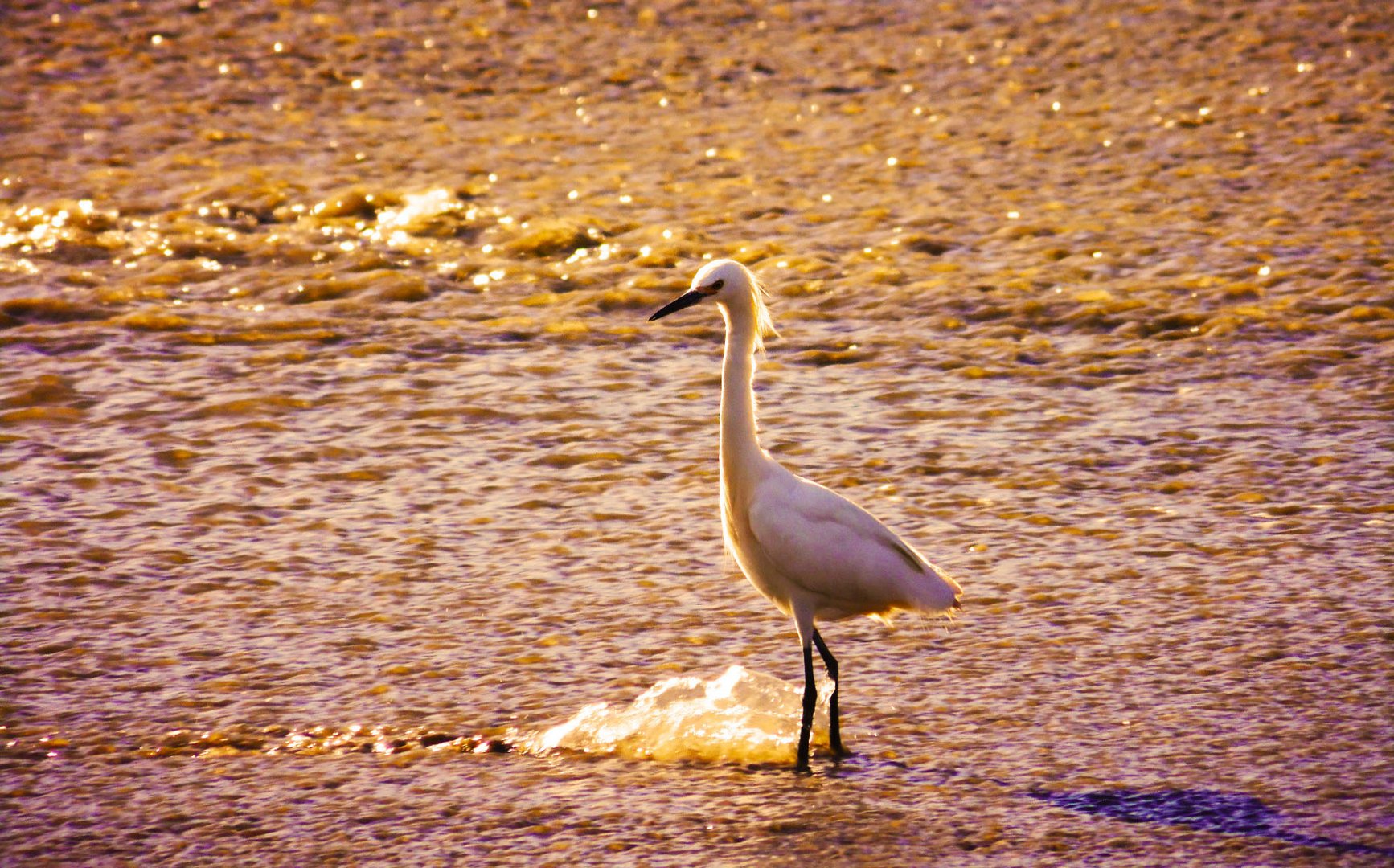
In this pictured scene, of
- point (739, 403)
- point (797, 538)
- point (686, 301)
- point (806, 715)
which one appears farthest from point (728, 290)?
point (806, 715)

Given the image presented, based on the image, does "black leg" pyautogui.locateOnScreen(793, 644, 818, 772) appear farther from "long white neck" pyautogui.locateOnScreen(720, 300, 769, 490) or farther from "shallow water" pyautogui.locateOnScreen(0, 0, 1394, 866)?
"long white neck" pyautogui.locateOnScreen(720, 300, 769, 490)

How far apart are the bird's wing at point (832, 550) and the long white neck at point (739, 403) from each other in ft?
0.31

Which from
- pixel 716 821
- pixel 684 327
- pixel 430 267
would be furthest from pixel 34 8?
pixel 716 821

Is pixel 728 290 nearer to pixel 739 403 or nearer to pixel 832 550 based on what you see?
pixel 739 403

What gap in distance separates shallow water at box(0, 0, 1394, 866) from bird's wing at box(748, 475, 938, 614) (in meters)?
0.36

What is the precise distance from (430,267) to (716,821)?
4868 mm

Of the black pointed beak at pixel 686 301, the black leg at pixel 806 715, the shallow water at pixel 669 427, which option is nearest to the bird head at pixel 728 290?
the black pointed beak at pixel 686 301

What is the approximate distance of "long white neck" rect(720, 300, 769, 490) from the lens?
4.45 m

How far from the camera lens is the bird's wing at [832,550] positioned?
4273 mm

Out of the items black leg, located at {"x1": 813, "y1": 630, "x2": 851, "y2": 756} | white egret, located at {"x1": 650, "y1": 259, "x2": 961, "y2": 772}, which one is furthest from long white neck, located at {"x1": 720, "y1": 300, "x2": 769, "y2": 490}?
black leg, located at {"x1": 813, "y1": 630, "x2": 851, "y2": 756}

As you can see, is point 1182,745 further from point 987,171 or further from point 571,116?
point 571,116

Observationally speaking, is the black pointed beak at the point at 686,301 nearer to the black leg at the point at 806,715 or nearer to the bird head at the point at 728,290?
the bird head at the point at 728,290

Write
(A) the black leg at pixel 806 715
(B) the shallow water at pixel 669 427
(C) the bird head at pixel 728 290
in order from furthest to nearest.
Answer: (C) the bird head at pixel 728 290, (A) the black leg at pixel 806 715, (B) the shallow water at pixel 669 427

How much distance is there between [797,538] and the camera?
14.1 ft
